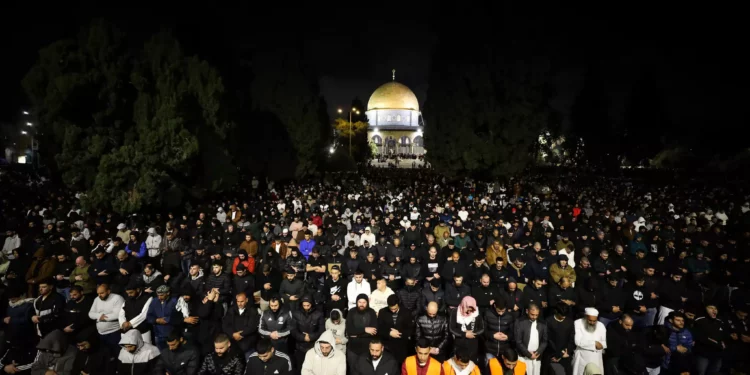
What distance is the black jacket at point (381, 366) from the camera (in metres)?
5.04

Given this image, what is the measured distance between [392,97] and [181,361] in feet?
261

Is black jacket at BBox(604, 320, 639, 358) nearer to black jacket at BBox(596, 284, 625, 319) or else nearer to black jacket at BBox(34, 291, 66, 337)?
black jacket at BBox(596, 284, 625, 319)

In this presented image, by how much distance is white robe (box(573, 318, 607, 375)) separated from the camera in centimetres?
595

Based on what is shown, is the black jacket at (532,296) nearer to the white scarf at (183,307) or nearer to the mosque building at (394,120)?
the white scarf at (183,307)

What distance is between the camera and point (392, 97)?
269ft

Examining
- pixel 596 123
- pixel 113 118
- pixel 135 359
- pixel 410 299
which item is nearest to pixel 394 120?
pixel 596 123

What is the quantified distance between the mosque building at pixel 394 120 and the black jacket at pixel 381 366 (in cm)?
7533

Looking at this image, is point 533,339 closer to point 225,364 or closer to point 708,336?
point 708,336

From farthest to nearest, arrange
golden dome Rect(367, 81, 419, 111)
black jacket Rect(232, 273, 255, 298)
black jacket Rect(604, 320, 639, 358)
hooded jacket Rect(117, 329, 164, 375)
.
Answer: golden dome Rect(367, 81, 419, 111)
black jacket Rect(232, 273, 255, 298)
black jacket Rect(604, 320, 639, 358)
hooded jacket Rect(117, 329, 164, 375)

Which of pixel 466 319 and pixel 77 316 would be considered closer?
pixel 77 316

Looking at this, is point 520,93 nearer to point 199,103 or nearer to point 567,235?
point 567,235

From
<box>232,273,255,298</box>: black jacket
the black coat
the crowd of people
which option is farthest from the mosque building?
the black coat

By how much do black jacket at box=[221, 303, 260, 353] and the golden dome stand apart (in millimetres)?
77747

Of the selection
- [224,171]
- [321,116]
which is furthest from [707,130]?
[224,171]
